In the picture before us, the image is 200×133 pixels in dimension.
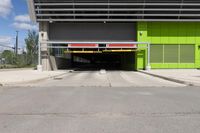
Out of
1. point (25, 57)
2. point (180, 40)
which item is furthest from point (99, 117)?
point (25, 57)

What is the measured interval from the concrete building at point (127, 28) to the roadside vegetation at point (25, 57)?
22852 mm

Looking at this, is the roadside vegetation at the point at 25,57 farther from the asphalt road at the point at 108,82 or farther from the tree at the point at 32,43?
the asphalt road at the point at 108,82

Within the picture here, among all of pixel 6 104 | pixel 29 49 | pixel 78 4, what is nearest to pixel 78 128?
pixel 6 104

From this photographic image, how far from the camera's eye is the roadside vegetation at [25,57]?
218 ft

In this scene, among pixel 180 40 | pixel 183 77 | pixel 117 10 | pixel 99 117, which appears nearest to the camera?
pixel 99 117

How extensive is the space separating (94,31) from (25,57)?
37.2 metres

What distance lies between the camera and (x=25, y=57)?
74188mm

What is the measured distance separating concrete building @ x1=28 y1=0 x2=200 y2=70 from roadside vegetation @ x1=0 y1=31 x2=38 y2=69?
2285cm

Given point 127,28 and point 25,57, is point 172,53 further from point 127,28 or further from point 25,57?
point 25,57

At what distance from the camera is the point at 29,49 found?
67.6m

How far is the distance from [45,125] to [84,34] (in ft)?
114

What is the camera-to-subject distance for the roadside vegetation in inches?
2611

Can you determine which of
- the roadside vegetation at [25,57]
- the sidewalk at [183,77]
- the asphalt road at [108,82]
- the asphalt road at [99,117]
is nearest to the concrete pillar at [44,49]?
the asphalt road at [108,82]

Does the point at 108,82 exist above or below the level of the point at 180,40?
below
